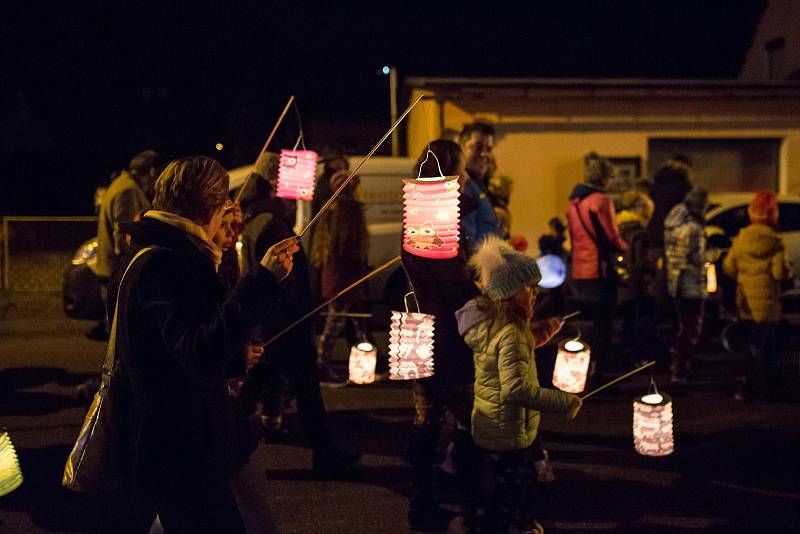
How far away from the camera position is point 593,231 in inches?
315

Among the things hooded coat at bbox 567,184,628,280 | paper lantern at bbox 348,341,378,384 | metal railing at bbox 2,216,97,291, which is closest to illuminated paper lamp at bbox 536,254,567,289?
hooded coat at bbox 567,184,628,280

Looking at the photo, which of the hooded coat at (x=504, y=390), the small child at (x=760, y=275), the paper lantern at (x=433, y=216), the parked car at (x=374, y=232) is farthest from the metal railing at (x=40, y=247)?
the hooded coat at (x=504, y=390)

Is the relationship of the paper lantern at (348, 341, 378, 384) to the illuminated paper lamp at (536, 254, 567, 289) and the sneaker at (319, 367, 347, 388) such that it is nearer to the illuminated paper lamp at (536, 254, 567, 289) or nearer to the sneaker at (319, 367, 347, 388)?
the sneaker at (319, 367, 347, 388)

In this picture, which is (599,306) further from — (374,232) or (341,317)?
(374,232)

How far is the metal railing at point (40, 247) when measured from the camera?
14.6 meters

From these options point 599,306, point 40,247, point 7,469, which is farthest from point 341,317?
point 40,247

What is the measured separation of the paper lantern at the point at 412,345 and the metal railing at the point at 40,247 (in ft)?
36.6

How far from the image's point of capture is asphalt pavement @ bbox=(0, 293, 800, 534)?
5.11 meters

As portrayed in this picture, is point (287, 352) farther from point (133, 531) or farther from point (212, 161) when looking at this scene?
point (212, 161)

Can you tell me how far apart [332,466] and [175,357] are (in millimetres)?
3295

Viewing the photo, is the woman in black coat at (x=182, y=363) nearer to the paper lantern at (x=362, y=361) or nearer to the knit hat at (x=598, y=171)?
the paper lantern at (x=362, y=361)

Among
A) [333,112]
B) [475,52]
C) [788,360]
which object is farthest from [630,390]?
[333,112]

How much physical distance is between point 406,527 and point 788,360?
6.20m

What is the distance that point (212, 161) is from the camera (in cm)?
306
